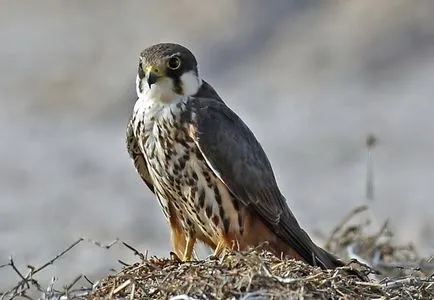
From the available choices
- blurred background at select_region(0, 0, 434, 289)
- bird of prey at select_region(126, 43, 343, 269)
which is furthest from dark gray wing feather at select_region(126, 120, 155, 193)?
blurred background at select_region(0, 0, 434, 289)

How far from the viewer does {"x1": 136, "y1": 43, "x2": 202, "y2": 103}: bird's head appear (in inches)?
331

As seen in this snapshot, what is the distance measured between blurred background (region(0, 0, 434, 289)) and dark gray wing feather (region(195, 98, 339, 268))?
4.52m

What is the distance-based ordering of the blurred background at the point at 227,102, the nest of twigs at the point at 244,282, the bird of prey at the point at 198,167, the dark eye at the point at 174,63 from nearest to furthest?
the nest of twigs at the point at 244,282
the bird of prey at the point at 198,167
the dark eye at the point at 174,63
the blurred background at the point at 227,102

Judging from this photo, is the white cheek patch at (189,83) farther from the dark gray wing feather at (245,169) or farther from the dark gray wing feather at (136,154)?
the dark gray wing feather at (136,154)

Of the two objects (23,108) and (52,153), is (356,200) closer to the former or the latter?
(52,153)

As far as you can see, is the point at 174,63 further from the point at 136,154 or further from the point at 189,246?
the point at 189,246

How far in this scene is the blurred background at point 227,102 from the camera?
14.6 m

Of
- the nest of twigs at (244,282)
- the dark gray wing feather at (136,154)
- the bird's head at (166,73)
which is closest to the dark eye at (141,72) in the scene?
the bird's head at (166,73)

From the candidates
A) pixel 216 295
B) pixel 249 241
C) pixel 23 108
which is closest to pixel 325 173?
pixel 23 108

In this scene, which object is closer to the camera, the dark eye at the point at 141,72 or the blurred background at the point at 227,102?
the dark eye at the point at 141,72

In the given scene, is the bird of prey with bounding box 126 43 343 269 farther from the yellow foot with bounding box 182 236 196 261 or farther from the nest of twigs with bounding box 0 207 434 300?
the nest of twigs with bounding box 0 207 434 300

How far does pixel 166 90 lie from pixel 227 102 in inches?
345

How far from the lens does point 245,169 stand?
8.59 metres

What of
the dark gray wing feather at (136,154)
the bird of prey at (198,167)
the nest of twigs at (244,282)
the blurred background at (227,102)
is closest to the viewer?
the nest of twigs at (244,282)
